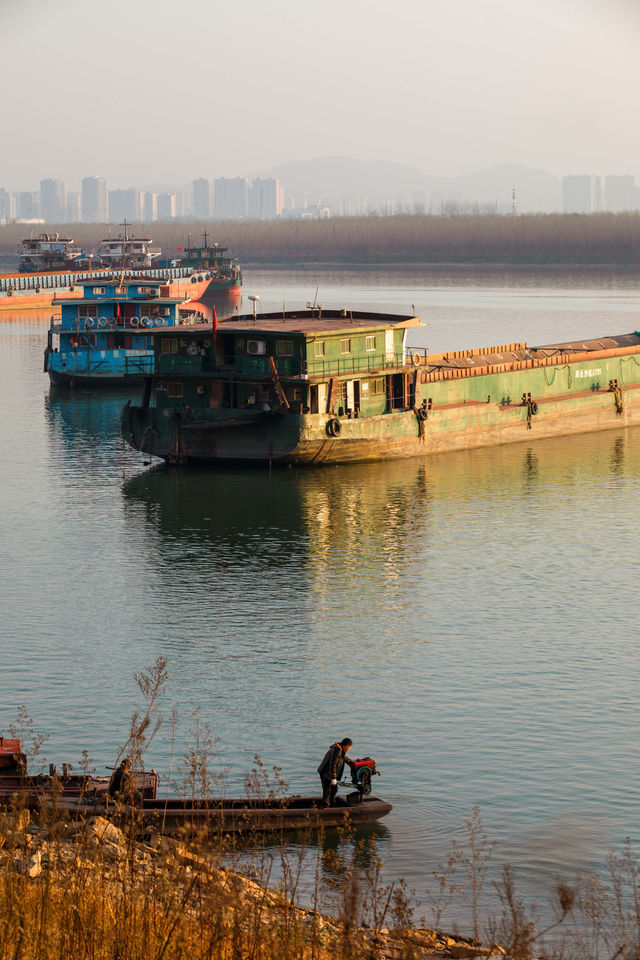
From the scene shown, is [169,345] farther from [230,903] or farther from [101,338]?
[230,903]

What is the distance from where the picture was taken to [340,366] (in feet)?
196

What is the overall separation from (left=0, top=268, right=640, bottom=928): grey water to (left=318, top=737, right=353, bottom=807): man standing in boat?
1.42 metres

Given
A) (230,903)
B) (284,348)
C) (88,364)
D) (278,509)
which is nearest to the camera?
(230,903)

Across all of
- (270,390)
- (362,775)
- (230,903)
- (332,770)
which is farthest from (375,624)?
(230,903)

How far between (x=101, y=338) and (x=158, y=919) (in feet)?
257

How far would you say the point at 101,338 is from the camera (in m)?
90.5

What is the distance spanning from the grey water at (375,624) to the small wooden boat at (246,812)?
85cm

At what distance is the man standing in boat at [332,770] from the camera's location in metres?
22.2

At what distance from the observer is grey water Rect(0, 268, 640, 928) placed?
2541 centimetres

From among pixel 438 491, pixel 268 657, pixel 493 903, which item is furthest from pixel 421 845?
pixel 438 491

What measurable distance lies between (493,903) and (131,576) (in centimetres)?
2429

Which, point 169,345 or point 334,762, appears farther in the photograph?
point 169,345

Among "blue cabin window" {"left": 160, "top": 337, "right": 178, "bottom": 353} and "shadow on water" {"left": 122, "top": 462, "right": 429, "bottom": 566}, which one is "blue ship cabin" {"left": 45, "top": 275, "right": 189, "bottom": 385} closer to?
"blue cabin window" {"left": 160, "top": 337, "right": 178, "bottom": 353}

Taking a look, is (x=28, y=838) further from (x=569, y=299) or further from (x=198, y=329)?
(x=569, y=299)
